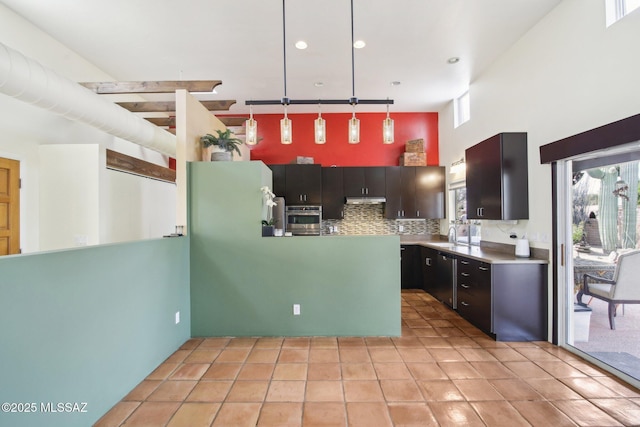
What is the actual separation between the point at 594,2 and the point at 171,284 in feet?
15.3

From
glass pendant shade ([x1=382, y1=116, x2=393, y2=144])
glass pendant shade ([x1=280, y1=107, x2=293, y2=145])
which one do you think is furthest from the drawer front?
glass pendant shade ([x1=280, y1=107, x2=293, y2=145])

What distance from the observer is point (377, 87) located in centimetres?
489

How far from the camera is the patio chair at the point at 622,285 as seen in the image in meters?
2.46

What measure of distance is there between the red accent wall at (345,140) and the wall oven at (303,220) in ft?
3.54

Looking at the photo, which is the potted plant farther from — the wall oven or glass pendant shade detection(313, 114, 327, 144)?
the wall oven

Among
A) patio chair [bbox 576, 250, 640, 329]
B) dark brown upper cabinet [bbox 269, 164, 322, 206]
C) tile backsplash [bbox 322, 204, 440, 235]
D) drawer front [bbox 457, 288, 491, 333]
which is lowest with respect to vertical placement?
drawer front [bbox 457, 288, 491, 333]

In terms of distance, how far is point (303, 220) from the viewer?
5672 mm

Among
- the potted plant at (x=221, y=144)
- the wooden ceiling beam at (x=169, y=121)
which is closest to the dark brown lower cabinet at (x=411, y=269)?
the potted plant at (x=221, y=144)

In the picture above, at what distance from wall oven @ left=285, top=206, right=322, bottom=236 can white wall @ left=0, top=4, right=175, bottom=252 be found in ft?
7.88

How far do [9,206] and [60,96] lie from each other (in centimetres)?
131

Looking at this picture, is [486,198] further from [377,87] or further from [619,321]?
[377,87]

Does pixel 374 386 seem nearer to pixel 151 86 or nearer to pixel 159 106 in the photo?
pixel 151 86

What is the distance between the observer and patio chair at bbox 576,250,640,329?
246 cm

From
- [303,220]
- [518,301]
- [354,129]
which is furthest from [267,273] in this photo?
[518,301]
